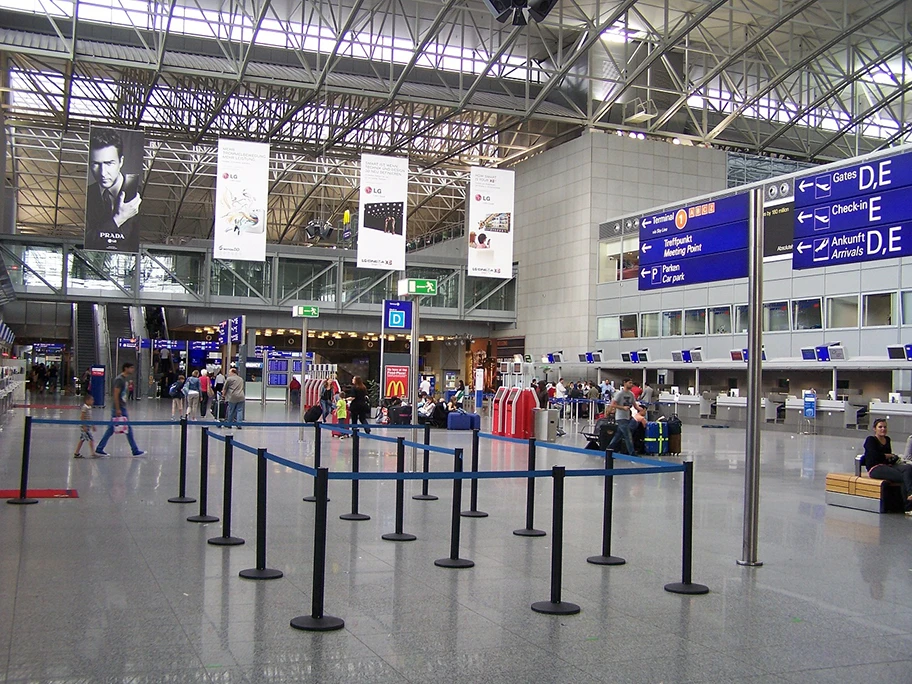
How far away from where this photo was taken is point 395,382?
31859 mm

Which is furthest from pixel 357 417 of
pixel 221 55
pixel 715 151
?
pixel 715 151

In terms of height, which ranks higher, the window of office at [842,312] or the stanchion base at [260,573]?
the window of office at [842,312]

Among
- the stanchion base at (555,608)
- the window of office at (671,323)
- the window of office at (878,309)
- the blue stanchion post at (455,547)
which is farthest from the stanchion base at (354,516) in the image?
the window of office at (671,323)

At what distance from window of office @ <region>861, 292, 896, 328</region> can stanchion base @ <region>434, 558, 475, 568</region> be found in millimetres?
28534

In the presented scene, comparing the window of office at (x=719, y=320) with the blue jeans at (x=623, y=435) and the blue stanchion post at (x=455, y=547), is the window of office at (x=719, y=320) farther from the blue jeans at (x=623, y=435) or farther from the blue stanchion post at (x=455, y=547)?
the blue stanchion post at (x=455, y=547)

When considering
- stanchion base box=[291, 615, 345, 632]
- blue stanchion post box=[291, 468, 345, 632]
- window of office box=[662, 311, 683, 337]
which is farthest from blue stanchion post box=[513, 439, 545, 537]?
window of office box=[662, 311, 683, 337]

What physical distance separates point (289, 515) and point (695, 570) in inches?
183

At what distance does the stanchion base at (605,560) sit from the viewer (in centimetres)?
819

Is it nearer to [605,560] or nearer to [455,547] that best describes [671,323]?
[605,560]

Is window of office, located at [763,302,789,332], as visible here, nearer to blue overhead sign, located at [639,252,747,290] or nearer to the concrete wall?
the concrete wall

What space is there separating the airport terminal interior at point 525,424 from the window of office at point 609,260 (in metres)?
0.15

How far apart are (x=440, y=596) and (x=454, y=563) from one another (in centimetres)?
108

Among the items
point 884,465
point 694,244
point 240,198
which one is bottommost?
point 884,465

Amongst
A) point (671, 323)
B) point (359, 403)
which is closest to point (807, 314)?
point (671, 323)
